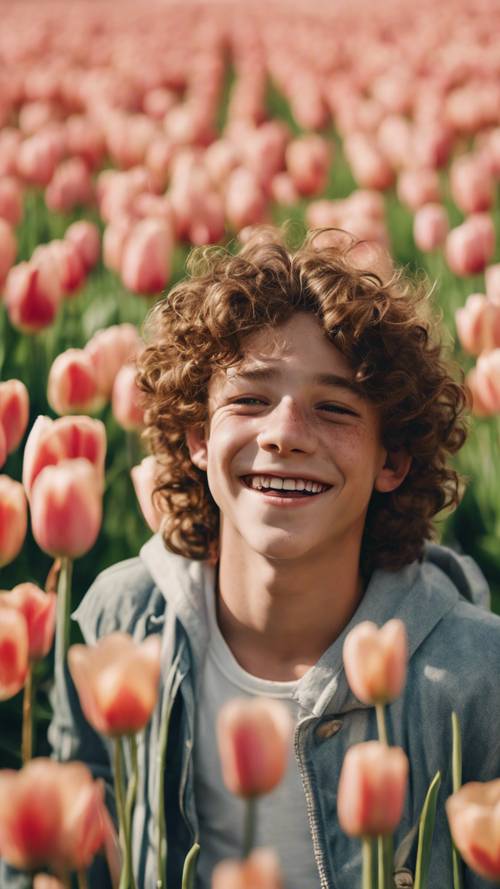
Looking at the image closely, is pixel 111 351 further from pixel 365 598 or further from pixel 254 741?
pixel 254 741

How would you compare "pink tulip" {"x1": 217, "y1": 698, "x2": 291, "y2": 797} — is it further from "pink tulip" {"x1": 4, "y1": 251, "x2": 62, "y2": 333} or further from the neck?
"pink tulip" {"x1": 4, "y1": 251, "x2": 62, "y2": 333}

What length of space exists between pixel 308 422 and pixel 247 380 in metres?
0.15

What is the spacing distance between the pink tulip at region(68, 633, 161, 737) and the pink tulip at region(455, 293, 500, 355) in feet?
5.93

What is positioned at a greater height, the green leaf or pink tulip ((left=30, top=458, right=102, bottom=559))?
pink tulip ((left=30, top=458, right=102, bottom=559))

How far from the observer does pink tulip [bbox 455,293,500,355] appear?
296 cm

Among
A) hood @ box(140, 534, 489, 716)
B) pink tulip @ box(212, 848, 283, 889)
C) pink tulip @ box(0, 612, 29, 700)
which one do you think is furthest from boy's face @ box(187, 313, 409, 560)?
pink tulip @ box(212, 848, 283, 889)

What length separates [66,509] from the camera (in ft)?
5.57

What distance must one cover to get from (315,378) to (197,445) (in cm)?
37

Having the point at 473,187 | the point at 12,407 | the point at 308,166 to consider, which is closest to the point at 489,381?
the point at 12,407

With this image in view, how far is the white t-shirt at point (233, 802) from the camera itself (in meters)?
2.06

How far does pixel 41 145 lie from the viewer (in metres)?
5.06

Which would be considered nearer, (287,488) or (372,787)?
(372,787)

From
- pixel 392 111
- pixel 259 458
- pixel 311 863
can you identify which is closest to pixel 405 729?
pixel 311 863

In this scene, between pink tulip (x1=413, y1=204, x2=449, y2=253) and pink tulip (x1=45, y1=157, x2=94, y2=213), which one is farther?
pink tulip (x1=45, y1=157, x2=94, y2=213)
